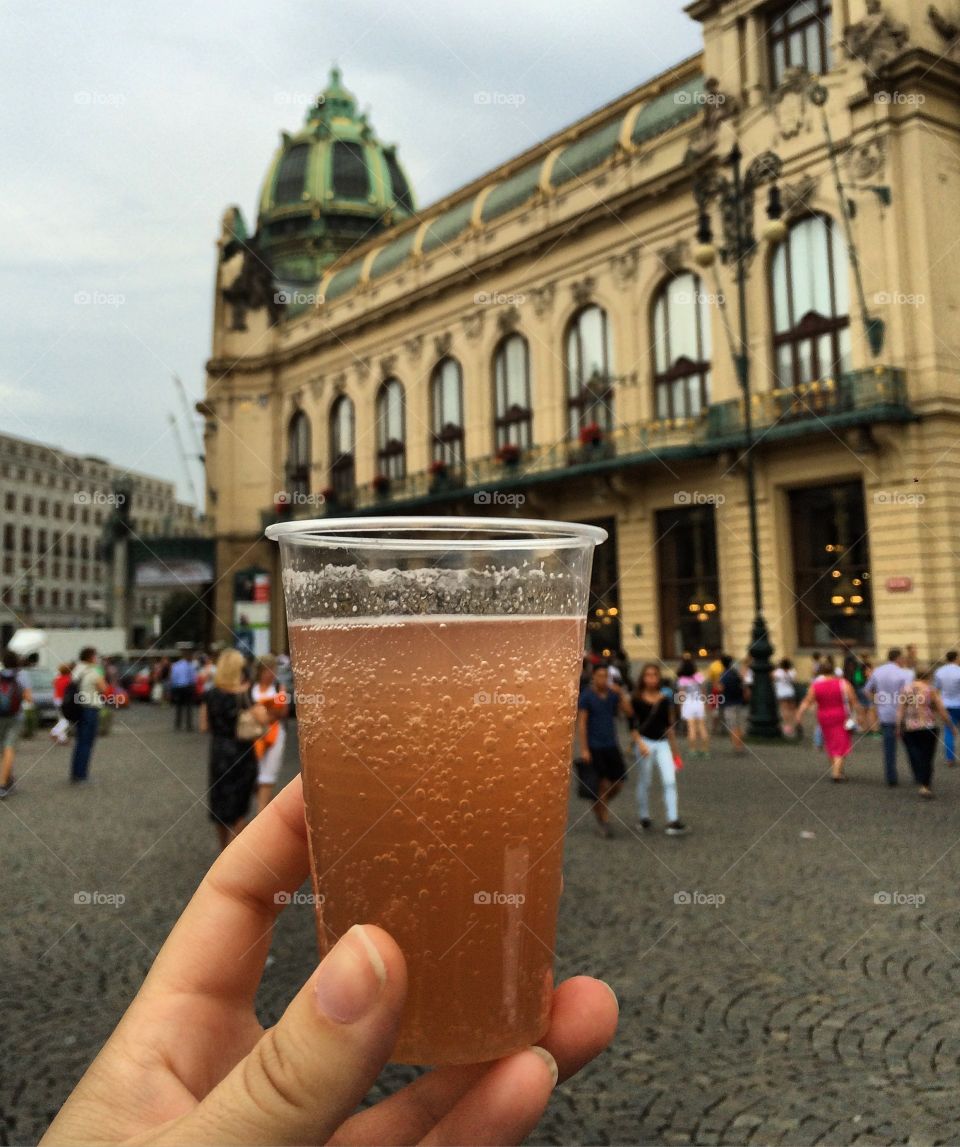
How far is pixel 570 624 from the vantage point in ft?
4.35

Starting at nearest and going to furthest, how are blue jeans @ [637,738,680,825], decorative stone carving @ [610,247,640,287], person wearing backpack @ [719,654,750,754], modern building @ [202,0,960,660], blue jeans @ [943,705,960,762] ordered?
blue jeans @ [637,738,680,825]
blue jeans @ [943,705,960,762]
person wearing backpack @ [719,654,750,754]
modern building @ [202,0,960,660]
decorative stone carving @ [610,247,640,287]

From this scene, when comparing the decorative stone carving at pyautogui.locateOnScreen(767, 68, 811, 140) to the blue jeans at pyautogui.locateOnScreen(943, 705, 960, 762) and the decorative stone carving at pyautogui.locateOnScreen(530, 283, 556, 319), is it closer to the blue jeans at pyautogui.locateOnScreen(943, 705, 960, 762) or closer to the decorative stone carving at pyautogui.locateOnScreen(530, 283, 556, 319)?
the decorative stone carving at pyautogui.locateOnScreen(530, 283, 556, 319)

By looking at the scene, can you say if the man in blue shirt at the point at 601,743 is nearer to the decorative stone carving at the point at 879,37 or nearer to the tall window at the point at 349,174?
the decorative stone carving at the point at 879,37

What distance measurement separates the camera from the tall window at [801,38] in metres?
22.3

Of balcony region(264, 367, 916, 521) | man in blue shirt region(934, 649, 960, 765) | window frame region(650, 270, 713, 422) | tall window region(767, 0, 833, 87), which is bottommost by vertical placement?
man in blue shirt region(934, 649, 960, 765)

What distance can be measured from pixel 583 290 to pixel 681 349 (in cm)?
430

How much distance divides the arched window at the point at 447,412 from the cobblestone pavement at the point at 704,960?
24.4 metres

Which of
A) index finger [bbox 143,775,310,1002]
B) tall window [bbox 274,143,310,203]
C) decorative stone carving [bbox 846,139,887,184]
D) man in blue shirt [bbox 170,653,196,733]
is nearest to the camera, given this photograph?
index finger [bbox 143,775,310,1002]

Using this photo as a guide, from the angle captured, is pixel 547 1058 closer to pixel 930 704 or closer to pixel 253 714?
pixel 253 714

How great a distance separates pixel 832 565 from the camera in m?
21.7

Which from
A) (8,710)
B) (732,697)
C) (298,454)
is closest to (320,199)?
(298,454)

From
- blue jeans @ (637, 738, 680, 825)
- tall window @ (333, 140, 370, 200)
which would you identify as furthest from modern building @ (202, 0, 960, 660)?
tall window @ (333, 140, 370, 200)

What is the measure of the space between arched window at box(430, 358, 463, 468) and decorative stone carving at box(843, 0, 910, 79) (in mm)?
16331

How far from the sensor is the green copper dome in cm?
4931
